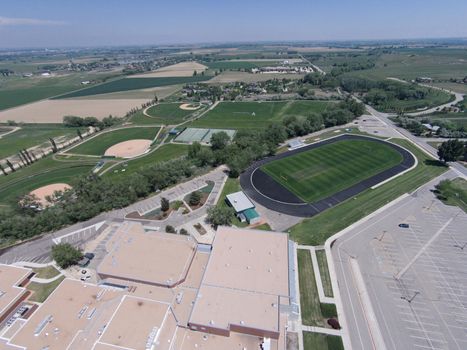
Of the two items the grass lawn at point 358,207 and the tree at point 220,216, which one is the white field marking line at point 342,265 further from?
the tree at point 220,216

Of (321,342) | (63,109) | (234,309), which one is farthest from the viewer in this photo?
(63,109)

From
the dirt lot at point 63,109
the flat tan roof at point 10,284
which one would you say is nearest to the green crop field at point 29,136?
the dirt lot at point 63,109

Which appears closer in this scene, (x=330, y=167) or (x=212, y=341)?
(x=212, y=341)

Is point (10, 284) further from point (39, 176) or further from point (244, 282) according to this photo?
point (39, 176)

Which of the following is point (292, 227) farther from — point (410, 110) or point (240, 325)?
point (410, 110)

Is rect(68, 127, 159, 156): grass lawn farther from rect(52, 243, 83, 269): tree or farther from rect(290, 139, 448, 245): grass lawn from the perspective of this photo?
rect(290, 139, 448, 245): grass lawn

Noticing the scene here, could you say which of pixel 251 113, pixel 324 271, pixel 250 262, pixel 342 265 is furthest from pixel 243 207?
pixel 251 113

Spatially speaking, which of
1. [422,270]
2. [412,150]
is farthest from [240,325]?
[412,150]
